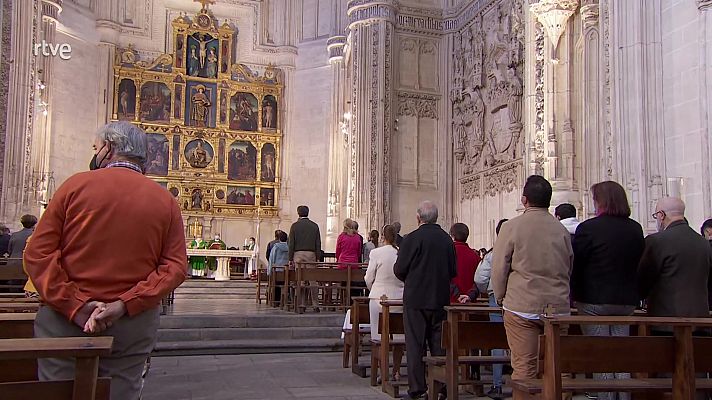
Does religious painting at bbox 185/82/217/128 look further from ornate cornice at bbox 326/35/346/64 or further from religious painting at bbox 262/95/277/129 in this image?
ornate cornice at bbox 326/35/346/64

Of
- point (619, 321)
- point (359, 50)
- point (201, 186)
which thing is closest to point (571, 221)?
point (619, 321)

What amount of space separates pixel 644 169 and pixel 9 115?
1427cm

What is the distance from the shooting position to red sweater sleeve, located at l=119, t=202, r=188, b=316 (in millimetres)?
3018

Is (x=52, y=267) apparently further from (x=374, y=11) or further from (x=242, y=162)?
(x=242, y=162)

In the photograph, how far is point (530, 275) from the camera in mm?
4566

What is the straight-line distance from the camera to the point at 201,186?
23.8m

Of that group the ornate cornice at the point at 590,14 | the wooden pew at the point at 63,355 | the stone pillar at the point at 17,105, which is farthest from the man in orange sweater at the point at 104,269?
the stone pillar at the point at 17,105

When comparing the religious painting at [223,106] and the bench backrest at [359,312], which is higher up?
the religious painting at [223,106]

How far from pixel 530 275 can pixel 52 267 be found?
286cm

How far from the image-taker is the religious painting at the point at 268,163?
24.8m

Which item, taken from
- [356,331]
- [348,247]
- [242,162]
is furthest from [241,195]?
[356,331]

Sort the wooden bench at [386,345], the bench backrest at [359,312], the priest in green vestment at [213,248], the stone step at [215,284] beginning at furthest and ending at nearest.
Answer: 1. the priest in green vestment at [213,248]
2. the stone step at [215,284]
3. the bench backrest at [359,312]
4. the wooden bench at [386,345]

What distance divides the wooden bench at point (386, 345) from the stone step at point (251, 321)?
3.66 meters

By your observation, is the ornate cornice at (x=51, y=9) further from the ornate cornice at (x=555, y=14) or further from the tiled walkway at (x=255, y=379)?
the tiled walkway at (x=255, y=379)
